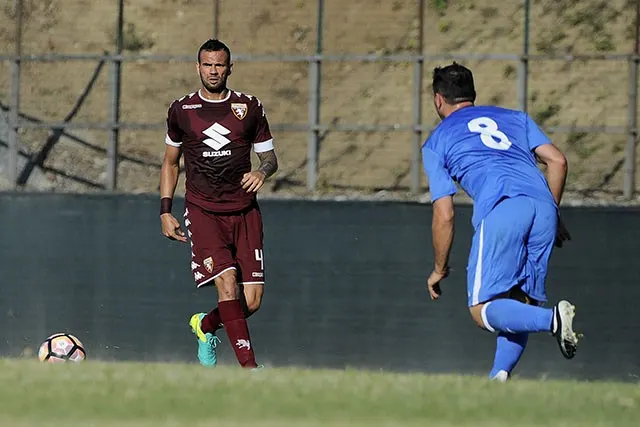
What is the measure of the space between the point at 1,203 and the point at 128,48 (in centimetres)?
466

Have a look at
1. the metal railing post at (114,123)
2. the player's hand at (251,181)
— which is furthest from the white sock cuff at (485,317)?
the metal railing post at (114,123)

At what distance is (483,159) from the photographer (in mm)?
8438

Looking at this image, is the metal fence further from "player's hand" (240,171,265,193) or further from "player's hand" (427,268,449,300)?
"player's hand" (427,268,449,300)

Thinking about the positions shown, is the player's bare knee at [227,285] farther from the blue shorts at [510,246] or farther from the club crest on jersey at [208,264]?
the blue shorts at [510,246]

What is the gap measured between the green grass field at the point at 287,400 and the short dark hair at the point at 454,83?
163 centimetres

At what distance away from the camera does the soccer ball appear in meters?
10.6

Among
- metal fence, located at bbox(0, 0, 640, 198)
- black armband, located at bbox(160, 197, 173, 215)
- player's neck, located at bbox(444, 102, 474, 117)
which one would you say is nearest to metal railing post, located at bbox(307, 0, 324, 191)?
metal fence, located at bbox(0, 0, 640, 198)

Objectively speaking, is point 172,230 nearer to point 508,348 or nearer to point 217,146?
point 217,146

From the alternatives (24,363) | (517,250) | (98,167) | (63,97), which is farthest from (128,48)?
(517,250)

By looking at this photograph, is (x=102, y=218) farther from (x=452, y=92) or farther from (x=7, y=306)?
(x=452, y=92)

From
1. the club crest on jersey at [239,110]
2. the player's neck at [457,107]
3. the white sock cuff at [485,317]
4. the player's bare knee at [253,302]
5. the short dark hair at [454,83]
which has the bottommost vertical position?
the player's bare knee at [253,302]

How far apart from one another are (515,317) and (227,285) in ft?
8.32

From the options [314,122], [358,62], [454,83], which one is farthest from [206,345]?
[358,62]

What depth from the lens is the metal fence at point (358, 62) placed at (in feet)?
44.3
